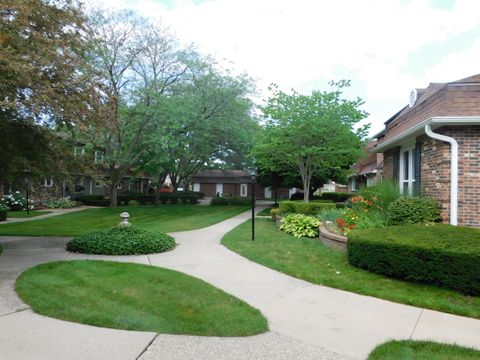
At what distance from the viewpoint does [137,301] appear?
15.7 ft

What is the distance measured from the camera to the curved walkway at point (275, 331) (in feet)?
11.2

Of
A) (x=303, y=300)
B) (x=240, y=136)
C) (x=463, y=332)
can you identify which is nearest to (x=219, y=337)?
(x=303, y=300)

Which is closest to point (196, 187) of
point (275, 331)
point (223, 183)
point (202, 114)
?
point (223, 183)

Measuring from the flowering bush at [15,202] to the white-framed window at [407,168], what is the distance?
2054 centimetres

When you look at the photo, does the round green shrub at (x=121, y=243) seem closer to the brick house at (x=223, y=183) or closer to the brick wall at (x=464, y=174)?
the brick wall at (x=464, y=174)

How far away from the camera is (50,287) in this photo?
17.3 feet

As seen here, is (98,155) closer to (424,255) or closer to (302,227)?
(302,227)

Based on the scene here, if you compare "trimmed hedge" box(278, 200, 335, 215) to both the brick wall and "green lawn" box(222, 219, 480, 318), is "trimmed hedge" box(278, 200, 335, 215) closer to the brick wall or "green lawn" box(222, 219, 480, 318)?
"green lawn" box(222, 219, 480, 318)

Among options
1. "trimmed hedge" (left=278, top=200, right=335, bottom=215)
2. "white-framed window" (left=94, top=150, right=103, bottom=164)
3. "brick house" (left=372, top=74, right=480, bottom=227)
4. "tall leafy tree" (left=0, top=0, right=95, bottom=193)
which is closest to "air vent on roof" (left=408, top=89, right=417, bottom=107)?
"brick house" (left=372, top=74, right=480, bottom=227)

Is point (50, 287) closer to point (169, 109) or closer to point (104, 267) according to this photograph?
point (104, 267)

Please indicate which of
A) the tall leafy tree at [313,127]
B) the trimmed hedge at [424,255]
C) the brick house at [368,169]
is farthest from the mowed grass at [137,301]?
the brick house at [368,169]

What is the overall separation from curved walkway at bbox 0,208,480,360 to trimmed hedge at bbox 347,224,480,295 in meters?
0.97

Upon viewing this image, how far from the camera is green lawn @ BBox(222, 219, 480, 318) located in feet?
16.2

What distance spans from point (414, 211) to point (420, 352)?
555 centimetres
